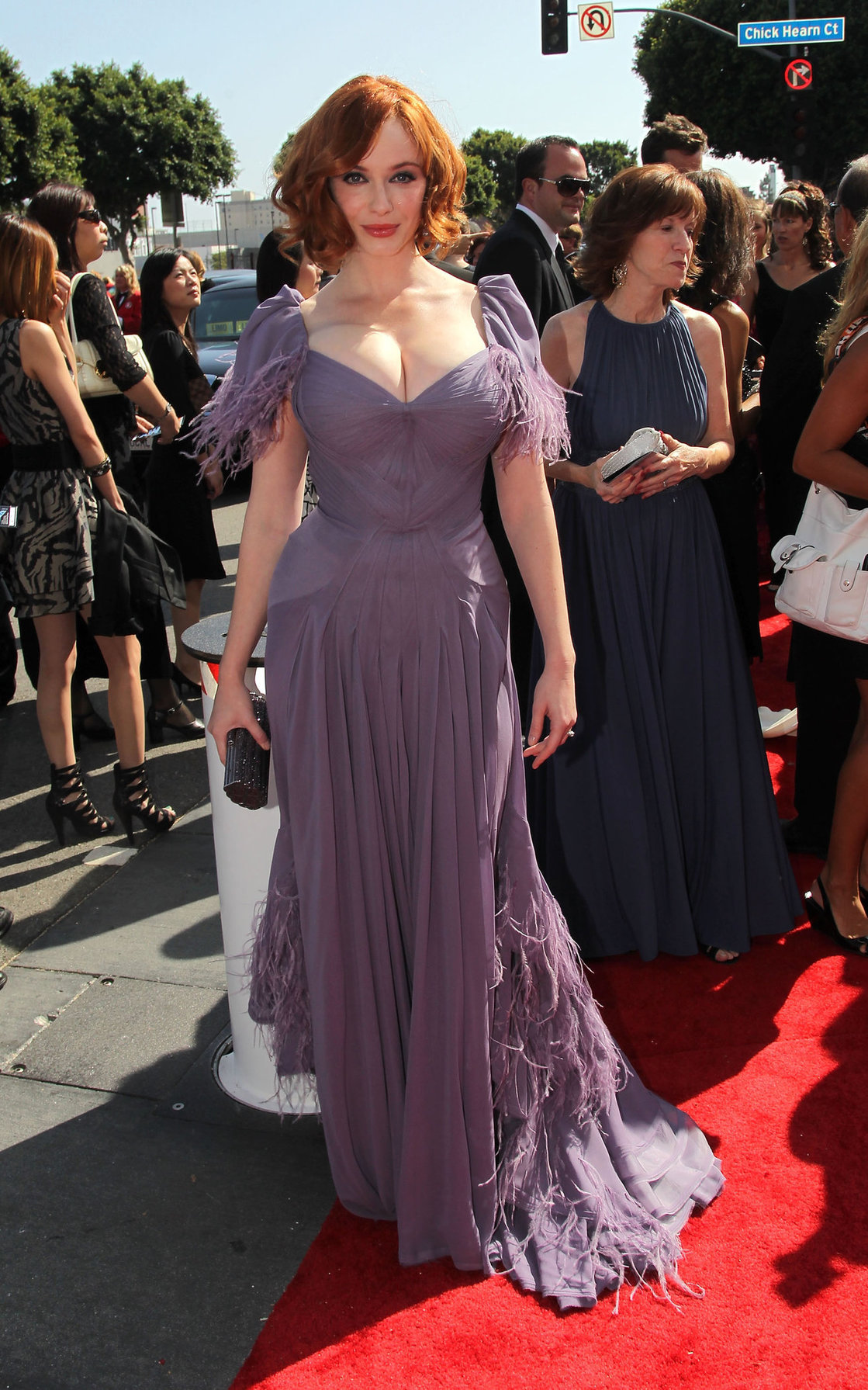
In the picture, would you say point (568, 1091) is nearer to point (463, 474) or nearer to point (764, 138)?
point (463, 474)

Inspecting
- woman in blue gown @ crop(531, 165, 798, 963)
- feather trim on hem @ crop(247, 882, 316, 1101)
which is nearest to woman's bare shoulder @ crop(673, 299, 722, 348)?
woman in blue gown @ crop(531, 165, 798, 963)

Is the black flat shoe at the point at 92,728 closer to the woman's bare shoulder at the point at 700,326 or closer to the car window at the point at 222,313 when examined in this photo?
the woman's bare shoulder at the point at 700,326

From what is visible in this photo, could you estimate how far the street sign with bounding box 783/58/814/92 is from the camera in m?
16.9

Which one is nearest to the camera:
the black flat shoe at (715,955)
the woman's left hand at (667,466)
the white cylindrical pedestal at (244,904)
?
the white cylindrical pedestal at (244,904)

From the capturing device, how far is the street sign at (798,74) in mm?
16875

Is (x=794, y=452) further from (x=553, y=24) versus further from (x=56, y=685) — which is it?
(x=553, y=24)

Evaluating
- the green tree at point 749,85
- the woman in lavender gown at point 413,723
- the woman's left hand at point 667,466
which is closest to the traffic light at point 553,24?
the woman's left hand at point 667,466

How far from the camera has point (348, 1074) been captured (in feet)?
7.48

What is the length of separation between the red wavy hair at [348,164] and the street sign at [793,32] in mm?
16827

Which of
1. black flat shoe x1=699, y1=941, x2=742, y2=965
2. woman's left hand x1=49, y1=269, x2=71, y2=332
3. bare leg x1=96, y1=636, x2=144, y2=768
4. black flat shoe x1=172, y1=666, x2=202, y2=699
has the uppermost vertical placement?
woman's left hand x1=49, y1=269, x2=71, y2=332

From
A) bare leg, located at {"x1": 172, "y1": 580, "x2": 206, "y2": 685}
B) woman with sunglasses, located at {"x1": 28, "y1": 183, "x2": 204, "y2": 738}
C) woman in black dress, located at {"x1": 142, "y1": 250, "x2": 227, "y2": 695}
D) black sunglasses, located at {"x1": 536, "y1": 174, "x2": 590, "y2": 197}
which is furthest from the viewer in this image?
bare leg, located at {"x1": 172, "y1": 580, "x2": 206, "y2": 685}

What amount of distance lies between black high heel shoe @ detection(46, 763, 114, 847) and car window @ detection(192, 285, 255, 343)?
1017 centimetres

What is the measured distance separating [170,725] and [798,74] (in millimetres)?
16490

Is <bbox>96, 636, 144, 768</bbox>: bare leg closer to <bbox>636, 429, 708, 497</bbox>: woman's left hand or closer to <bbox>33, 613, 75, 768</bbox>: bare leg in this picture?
<bbox>33, 613, 75, 768</bbox>: bare leg
